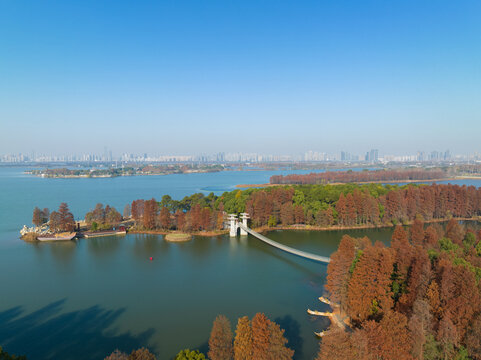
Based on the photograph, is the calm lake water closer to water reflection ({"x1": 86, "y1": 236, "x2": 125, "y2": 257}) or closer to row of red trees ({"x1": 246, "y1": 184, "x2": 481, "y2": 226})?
water reflection ({"x1": 86, "y1": 236, "x2": 125, "y2": 257})

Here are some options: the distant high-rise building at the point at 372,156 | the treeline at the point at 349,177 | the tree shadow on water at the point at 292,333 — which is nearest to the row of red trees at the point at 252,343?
the tree shadow on water at the point at 292,333

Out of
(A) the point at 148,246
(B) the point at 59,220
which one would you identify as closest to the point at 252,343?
(A) the point at 148,246

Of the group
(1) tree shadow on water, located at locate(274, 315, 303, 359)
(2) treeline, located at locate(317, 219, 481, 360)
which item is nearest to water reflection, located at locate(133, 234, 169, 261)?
(1) tree shadow on water, located at locate(274, 315, 303, 359)

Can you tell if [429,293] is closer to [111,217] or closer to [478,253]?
[478,253]

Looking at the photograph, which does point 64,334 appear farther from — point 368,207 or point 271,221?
point 368,207

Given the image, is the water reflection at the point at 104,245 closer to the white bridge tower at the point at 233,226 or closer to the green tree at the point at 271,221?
the white bridge tower at the point at 233,226
